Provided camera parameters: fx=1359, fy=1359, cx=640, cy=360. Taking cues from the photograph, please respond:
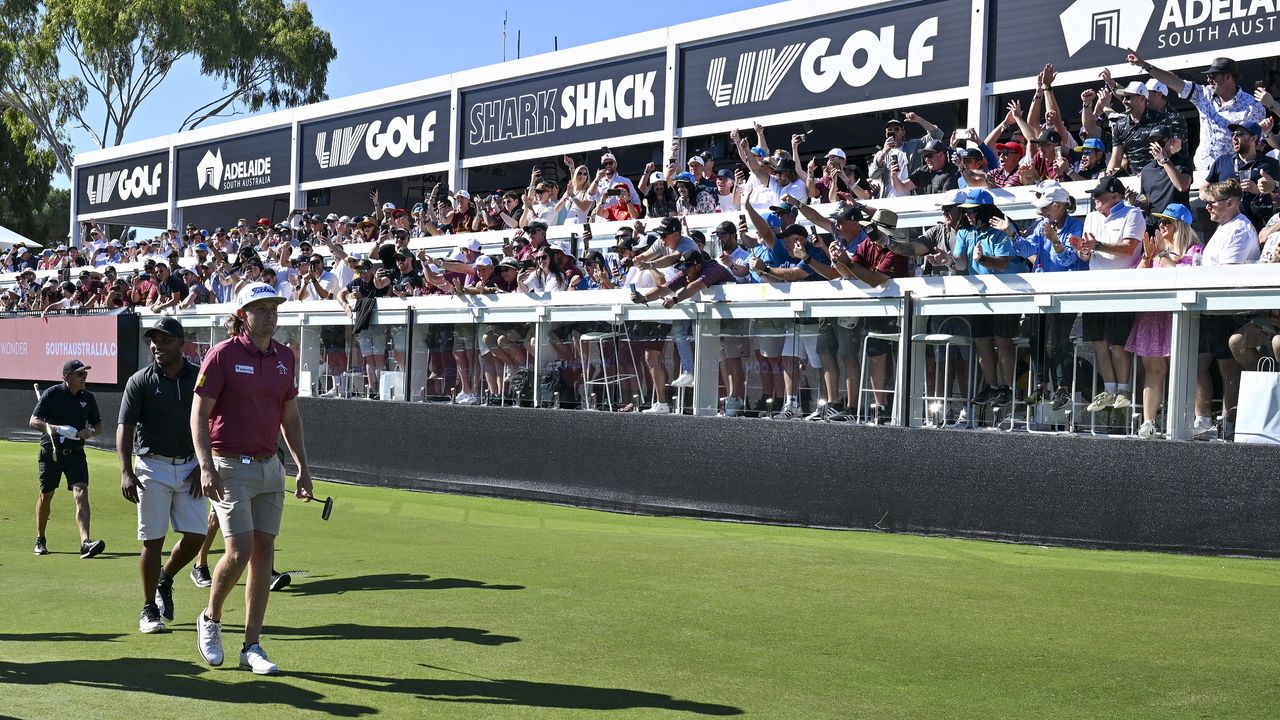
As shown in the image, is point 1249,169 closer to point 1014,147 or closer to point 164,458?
point 1014,147

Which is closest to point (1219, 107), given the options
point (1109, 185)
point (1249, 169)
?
point (1249, 169)

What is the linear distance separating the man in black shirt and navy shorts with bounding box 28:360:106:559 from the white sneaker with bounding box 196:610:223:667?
18.5 feet

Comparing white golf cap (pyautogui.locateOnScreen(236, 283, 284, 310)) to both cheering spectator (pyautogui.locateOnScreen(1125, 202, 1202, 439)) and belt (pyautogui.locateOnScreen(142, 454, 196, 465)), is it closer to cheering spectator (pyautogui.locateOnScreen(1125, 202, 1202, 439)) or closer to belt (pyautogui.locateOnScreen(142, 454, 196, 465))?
belt (pyautogui.locateOnScreen(142, 454, 196, 465))

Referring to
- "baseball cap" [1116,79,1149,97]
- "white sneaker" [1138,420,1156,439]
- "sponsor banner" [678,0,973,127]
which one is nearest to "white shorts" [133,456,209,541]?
"white sneaker" [1138,420,1156,439]

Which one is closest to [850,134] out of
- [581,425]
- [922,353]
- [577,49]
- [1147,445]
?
[577,49]

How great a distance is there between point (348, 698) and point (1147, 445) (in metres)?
7.57

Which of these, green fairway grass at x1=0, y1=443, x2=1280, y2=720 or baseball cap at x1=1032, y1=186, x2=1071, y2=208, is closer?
green fairway grass at x1=0, y1=443, x2=1280, y2=720

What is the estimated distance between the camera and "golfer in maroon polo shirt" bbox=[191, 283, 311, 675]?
660cm

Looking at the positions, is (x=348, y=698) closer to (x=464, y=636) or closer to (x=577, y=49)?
(x=464, y=636)

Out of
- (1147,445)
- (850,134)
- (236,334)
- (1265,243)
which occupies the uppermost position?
(850,134)

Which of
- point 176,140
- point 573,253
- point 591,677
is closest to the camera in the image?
point 591,677

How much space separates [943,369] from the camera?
12.6 metres

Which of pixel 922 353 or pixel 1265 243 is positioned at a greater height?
pixel 1265 243

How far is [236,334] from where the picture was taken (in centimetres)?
697
